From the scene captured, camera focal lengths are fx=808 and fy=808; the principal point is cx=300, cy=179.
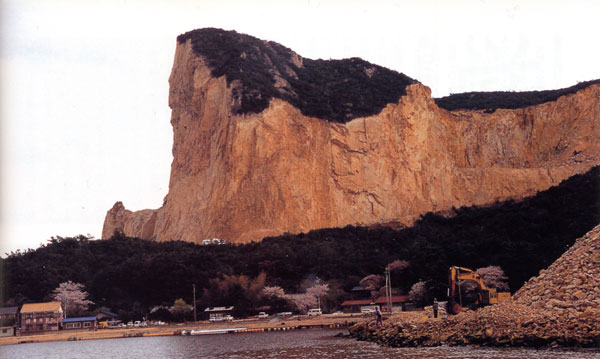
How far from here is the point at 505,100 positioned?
310ft

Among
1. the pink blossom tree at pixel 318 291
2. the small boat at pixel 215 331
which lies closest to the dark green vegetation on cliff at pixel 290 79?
the pink blossom tree at pixel 318 291

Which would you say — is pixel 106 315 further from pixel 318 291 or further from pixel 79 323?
pixel 318 291

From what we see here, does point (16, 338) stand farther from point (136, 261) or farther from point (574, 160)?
point (574, 160)

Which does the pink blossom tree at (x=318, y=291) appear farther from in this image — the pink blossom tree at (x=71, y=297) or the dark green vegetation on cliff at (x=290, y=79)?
the dark green vegetation on cliff at (x=290, y=79)

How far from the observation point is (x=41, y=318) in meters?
56.9

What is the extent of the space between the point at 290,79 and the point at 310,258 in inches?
1148

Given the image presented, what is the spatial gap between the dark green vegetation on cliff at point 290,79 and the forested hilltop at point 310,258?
1436cm

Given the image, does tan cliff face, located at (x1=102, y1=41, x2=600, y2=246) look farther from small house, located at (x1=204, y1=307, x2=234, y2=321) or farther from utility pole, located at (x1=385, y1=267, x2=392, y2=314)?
utility pole, located at (x1=385, y1=267, x2=392, y2=314)

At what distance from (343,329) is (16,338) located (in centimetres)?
2243

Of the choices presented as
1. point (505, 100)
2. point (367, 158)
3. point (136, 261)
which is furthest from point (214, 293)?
point (505, 100)

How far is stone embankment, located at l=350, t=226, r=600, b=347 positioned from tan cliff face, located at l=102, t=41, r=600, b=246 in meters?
41.9

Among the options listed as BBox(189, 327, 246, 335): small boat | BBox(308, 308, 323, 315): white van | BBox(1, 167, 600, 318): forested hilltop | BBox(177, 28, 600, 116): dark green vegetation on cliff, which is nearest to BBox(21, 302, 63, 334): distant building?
BBox(1, 167, 600, 318): forested hilltop

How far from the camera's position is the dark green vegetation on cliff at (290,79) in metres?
78.5

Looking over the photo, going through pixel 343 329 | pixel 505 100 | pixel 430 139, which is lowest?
pixel 343 329
